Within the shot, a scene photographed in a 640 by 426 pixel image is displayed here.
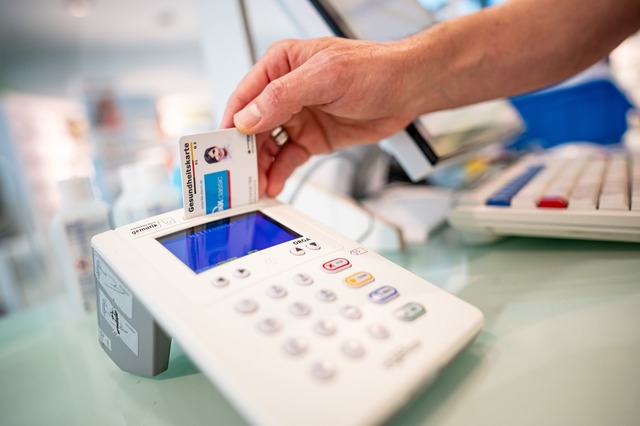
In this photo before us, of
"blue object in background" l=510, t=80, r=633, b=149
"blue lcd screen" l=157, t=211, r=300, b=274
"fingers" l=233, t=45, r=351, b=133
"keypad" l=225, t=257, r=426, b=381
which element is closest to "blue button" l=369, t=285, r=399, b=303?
"keypad" l=225, t=257, r=426, b=381

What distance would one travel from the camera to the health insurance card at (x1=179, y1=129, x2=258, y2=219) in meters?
0.37

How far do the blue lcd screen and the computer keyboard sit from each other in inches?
11.4

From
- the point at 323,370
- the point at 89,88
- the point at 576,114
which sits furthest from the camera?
the point at 89,88

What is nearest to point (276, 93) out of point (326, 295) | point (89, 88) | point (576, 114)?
point (326, 295)

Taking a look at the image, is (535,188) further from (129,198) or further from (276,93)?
(129,198)

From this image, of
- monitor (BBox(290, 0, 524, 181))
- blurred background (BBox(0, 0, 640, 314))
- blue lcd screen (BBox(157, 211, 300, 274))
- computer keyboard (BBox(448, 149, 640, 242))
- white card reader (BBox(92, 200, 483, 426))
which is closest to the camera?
white card reader (BBox(92, 200, 483, 426))

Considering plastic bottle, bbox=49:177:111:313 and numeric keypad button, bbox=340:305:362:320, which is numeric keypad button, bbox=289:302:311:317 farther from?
plastic bottle, bbox=49:177:111:313

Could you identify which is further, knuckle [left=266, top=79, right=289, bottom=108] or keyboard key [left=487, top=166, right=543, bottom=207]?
keyboard key [left=487, top=166, right=543, bottom=207]

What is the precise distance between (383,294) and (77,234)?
40 centimetres

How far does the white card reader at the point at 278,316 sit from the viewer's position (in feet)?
0.69

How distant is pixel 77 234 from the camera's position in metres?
0.46

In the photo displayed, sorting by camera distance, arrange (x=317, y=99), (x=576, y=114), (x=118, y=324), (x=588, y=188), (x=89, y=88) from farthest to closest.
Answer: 1. (x=89, y=88)
2. (x=576, y=114)
3. (x=588, y=188)
4. (x=317, y=99)
5. (x=118, y=324)

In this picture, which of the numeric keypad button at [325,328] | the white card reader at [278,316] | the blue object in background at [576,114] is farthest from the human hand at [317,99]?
the blue object in background at [576,114]

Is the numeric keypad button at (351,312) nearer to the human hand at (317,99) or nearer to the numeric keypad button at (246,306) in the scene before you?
the numeric keypad button at (246,306)
